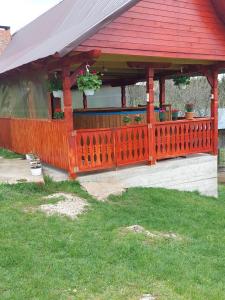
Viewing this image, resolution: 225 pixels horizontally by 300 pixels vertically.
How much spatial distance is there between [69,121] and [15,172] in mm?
1836

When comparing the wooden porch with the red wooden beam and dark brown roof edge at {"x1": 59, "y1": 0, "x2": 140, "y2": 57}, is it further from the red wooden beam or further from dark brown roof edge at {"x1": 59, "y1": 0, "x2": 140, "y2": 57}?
dark brown roof edge at {"x1": 59, "y1": 0, "x2": 140, "y2": 57}

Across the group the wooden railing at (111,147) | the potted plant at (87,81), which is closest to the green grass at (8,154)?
the wooden railing at (111,147)

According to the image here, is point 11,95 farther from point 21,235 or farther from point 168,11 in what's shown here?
point 21,235

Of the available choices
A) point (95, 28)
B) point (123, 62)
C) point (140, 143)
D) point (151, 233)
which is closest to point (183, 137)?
point (140, 143)

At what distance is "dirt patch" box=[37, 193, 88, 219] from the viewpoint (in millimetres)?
5973

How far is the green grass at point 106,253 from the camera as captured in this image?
3.80m

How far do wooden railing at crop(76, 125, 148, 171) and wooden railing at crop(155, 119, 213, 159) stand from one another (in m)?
0.50

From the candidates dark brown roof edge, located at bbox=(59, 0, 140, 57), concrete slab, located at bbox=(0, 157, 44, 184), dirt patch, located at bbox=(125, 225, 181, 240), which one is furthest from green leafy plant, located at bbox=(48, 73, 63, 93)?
dirt patch, located at bbox=(125, 225, 181, 240)

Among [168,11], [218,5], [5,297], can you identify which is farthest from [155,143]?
[5,297]

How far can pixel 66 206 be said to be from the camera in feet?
20.6

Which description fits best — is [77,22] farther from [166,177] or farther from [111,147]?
[166,177]

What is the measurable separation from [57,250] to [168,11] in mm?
5784

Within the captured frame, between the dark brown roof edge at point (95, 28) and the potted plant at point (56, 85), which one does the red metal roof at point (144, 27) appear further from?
the potted plant at point (56, 85)

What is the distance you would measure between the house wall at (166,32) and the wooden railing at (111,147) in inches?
68.6
